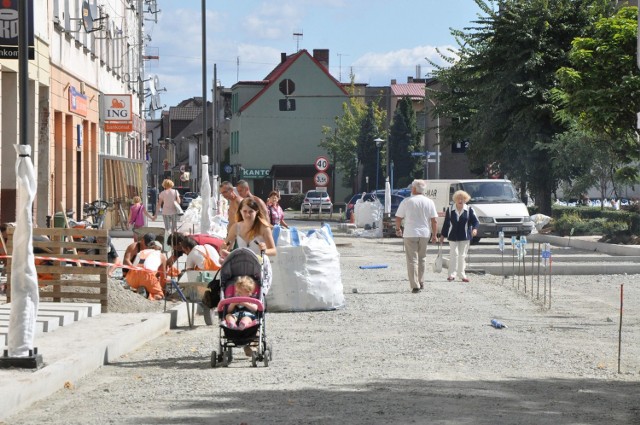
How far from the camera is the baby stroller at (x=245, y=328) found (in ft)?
39.8

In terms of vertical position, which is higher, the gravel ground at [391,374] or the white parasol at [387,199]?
the white parasol at [387,199]

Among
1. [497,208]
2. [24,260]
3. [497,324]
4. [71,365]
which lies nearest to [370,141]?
[497,208]

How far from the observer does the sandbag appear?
59.1 ft

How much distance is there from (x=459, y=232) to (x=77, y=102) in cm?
1717

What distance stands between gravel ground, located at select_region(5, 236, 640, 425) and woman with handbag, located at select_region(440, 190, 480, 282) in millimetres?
4804

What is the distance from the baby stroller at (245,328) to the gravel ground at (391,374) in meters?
0.15

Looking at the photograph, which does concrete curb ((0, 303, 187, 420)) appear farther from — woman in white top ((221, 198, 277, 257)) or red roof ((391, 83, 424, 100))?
red roof ((391, 83, 424, 100))

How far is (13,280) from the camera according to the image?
1123 centimetres

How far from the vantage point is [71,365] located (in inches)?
435

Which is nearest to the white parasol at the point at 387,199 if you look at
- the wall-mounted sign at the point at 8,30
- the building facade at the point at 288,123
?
the wall-mounted sign at the point at 8,30

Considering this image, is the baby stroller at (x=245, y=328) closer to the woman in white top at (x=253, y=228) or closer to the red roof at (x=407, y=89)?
the woman in white top at (x=253, y=228)

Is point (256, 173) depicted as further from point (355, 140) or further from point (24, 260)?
point (24, 260)

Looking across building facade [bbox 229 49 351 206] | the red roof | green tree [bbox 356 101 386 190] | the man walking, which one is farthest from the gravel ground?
the red roof

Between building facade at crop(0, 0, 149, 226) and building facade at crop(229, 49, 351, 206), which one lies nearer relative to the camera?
building facade at crop(0, 0, 149, 226)
